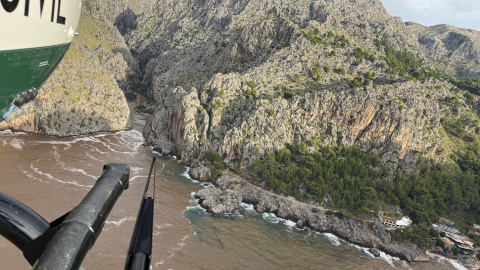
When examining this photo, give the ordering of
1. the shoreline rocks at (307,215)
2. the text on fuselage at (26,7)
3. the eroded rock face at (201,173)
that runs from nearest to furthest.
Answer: the text on fuselage at (26,7), the shoreline rocks at (307,215), the eroded rock face at (201,173)

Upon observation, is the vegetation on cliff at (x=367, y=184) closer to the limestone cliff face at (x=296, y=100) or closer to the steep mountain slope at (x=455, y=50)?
the limestone cliff face at (x=296, y=100)

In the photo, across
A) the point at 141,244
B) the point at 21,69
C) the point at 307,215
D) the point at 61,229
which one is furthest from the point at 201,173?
the point at 61,229

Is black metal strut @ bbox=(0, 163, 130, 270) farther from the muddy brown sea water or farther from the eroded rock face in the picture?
the eroded rock face

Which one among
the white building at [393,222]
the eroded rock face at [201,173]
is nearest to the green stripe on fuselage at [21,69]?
the eroded rock face at [201,173]

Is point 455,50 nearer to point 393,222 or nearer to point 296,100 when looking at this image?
point 296,100

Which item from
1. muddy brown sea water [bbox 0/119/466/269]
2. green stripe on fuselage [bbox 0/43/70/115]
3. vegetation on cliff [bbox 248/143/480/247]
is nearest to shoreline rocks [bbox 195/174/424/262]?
muddy brown sea water [bbox 0/119/466/269]
